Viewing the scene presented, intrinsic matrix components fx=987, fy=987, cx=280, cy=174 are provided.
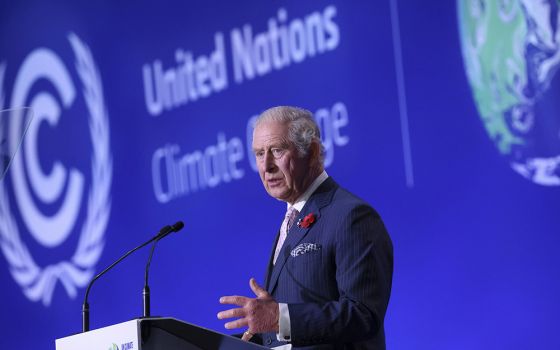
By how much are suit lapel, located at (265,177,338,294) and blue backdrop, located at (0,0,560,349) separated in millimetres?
958

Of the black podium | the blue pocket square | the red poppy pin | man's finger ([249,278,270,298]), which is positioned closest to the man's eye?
the red poppy pin

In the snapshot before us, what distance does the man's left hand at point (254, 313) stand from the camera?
2.79m

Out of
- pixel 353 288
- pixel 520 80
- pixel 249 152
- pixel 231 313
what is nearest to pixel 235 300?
pixel 231 313

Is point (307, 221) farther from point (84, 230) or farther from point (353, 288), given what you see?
point (84, 230)

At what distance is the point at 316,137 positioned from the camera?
3.50 m

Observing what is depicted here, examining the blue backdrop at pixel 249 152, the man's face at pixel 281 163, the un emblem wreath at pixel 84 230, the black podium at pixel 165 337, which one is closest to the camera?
the black podium at pixel 165 337

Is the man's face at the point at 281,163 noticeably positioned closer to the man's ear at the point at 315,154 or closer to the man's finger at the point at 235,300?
the man's ear at the point at 315,154

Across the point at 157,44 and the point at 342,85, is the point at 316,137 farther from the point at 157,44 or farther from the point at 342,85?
the point at 157,44

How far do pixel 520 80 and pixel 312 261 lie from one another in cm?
134

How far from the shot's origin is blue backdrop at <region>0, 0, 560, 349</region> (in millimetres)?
4016

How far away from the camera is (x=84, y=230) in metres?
6.06

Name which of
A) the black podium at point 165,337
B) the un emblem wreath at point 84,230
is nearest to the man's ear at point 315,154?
the black podium at point 165,337

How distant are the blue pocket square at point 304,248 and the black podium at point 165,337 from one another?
586 millimetres

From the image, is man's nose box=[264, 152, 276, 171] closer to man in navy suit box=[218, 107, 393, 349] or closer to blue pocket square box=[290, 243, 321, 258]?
man in navy suit box=[218, 107, 393, 349]
